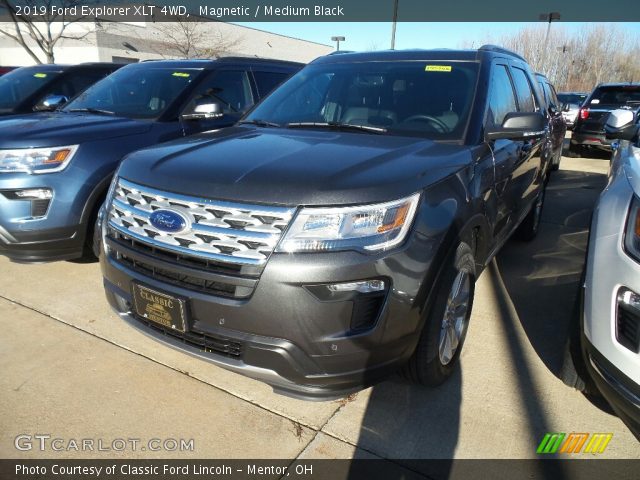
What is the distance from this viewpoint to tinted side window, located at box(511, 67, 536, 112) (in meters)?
3.81

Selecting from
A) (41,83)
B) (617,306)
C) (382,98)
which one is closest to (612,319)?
(617,306)

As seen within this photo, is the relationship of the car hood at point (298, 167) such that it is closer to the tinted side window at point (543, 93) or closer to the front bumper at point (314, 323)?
the front bumper at point (314, 323)

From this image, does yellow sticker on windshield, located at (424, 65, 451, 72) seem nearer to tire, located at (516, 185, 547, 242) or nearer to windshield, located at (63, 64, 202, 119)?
tire, located at (516, 185, 547, 242)

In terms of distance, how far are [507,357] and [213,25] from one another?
129 feet

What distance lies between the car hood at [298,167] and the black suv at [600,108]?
32.0ft

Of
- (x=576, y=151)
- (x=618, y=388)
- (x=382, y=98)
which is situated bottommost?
(x=576, y=151)

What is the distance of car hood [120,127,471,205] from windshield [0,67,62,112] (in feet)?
18.6

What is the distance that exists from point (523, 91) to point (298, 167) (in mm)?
2851

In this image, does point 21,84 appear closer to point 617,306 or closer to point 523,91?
point 523,91

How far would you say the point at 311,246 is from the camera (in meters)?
1.87

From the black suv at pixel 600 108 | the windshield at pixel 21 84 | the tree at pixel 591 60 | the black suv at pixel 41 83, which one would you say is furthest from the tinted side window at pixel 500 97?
the tree at pixel 591 60

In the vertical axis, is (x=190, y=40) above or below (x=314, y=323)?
above

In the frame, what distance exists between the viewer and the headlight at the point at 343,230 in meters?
1.87

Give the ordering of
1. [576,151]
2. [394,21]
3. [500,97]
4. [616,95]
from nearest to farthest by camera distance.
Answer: [500,97]
[616,95]
[576,151]
[394,21]
